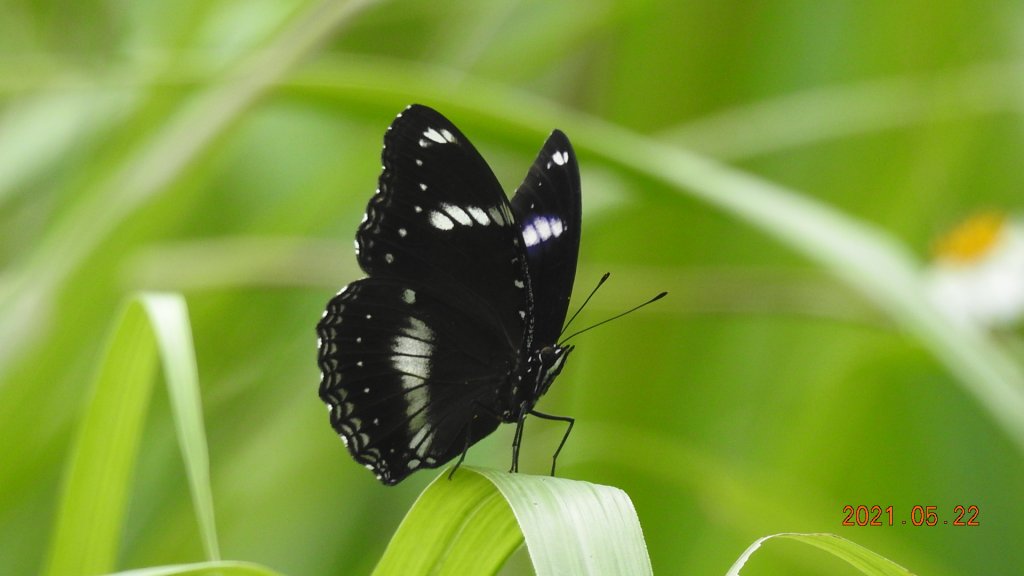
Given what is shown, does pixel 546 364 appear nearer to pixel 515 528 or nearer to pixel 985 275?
pixel 515 528

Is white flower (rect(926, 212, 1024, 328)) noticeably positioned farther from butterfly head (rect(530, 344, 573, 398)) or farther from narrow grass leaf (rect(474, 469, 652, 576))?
narrow grass leaf (rect(474, 469, 652, 576))

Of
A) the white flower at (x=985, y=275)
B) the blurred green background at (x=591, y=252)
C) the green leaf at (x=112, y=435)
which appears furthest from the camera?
the white flower at (x=985, y=275)

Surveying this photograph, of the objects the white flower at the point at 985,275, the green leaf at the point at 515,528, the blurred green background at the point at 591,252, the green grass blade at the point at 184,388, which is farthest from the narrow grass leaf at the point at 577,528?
the white flower at the point at 985,275

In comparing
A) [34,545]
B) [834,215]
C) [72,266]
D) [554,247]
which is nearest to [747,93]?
[834,215]

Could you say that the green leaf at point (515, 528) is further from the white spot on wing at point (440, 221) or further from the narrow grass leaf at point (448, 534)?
the white spot on wing at point (440, 221)

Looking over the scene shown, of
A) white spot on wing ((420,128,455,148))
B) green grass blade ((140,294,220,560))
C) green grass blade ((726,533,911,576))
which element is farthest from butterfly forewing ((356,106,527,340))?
green grass blade ((726,533,911,576))
